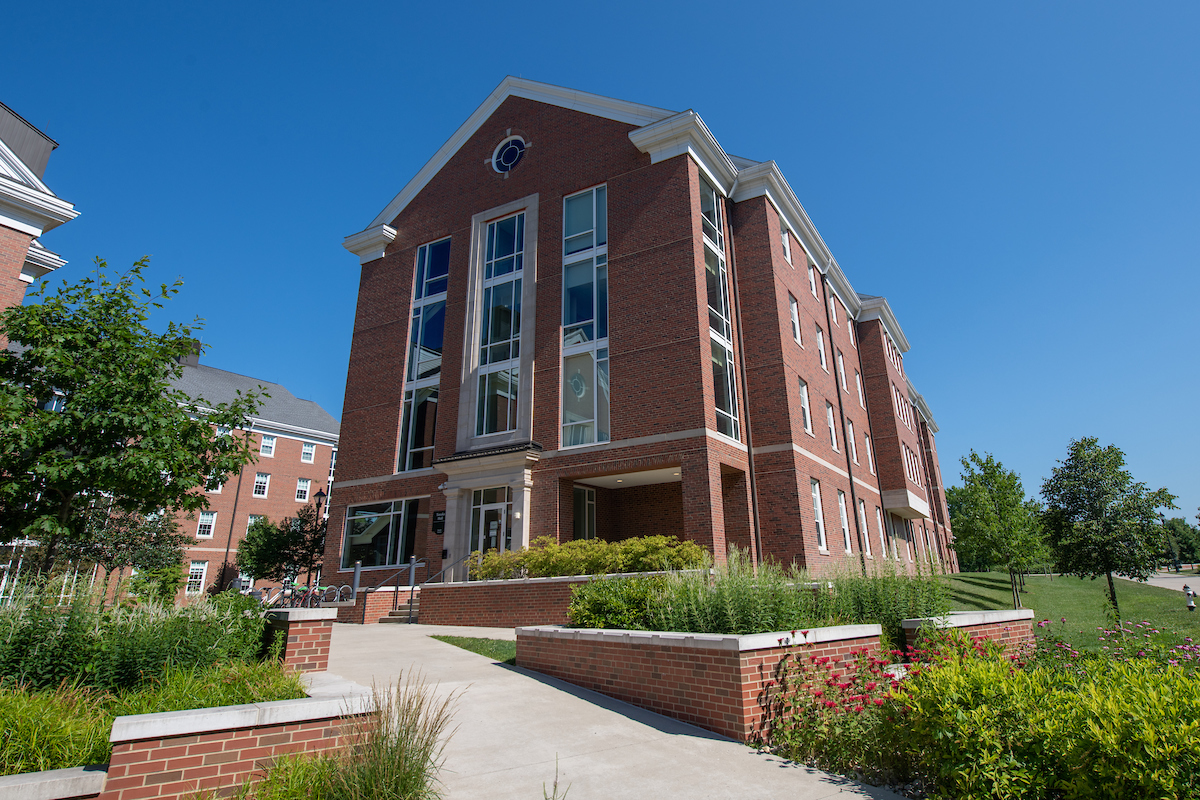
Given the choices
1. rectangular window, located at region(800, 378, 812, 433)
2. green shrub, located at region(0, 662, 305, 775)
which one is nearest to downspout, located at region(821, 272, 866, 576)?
rectangular window, located at region(800, 378, 812, 433)

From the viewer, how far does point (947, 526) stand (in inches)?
1861

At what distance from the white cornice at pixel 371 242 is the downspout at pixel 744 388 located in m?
13.2

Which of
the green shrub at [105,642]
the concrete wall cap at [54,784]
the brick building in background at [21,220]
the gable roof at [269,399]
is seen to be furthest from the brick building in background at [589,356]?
the gable roof at [269,399]

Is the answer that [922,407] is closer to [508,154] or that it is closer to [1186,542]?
[508,154]

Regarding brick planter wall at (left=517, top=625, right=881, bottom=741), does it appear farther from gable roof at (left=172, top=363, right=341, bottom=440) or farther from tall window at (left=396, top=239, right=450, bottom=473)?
gable roof at (left=172, top=363, right=341, bottom=440)

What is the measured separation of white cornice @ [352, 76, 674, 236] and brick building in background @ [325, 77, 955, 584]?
84mm

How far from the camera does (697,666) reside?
276 inches

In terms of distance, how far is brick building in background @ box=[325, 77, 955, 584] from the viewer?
18.2 m

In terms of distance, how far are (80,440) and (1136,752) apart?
12777 mm

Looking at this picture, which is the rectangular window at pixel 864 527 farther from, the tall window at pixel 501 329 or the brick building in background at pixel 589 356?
the tall window at pixel 501 329

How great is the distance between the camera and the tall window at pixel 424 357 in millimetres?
22469

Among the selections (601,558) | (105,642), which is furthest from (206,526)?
(105,642)

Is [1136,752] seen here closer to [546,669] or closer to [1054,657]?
[1054,657]

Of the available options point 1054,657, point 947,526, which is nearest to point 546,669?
point 1054,657
